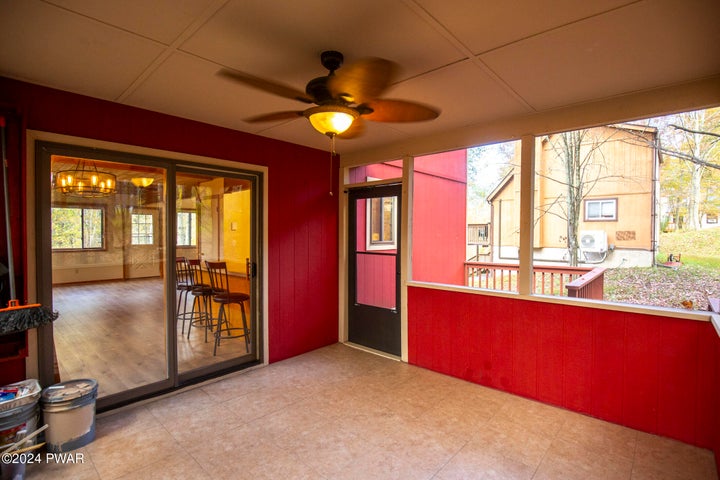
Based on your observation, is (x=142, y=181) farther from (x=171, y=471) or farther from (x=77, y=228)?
→ (x=171, y=471)

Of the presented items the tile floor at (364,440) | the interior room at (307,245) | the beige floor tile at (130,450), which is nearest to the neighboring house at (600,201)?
the interior room at (307,245)

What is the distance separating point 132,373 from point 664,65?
15.9 ft

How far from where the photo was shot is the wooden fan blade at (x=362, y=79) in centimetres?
161

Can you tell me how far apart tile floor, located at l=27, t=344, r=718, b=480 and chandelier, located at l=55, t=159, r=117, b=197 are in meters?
1.85

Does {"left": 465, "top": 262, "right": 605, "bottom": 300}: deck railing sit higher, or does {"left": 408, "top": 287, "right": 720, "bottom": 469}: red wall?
{"left": 465, "top": 262, "right": 605, "bottom": 300}: deck railing

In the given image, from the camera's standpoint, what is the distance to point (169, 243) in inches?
126

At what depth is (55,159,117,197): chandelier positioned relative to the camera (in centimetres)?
273

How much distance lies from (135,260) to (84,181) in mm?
790

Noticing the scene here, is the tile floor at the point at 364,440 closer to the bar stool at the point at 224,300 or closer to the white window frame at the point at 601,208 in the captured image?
the bar stool at the point at 224,300

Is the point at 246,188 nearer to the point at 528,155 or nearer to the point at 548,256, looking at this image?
the point at 528,155

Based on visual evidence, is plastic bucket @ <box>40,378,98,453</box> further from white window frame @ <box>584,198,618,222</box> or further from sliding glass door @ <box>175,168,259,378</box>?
white window frame @ <box>584,198,618,222</box>

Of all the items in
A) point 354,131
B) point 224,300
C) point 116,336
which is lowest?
point 116,336

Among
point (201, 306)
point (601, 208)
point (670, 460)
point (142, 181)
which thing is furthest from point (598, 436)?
point (142, 181)

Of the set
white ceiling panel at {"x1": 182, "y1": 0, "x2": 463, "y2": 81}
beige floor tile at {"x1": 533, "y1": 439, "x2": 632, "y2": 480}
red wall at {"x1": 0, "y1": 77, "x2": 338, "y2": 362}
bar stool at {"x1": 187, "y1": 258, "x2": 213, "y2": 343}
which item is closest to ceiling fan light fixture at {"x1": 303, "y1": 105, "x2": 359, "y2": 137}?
white ceiling panel at {"x1": 182, "y1": 0, "x2": 463, "y2": 81}
